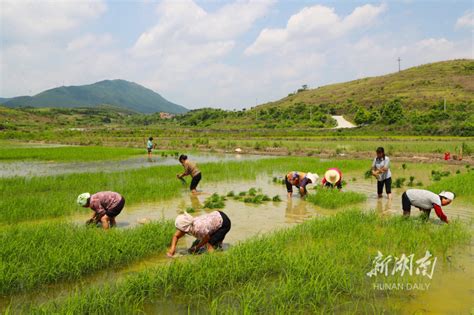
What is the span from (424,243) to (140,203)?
6.23m

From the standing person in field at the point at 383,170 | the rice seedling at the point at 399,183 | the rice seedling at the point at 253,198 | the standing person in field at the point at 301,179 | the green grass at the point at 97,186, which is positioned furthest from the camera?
the rice seedling at the point at 399,183

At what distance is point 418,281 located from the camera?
4.03m

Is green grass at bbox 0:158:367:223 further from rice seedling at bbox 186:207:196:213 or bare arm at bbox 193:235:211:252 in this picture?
bare arm at bbox 193:235:211:252

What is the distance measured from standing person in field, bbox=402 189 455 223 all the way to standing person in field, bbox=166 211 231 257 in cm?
355

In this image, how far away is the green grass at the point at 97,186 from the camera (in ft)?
24.4

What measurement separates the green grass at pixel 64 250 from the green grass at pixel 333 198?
3974 mm

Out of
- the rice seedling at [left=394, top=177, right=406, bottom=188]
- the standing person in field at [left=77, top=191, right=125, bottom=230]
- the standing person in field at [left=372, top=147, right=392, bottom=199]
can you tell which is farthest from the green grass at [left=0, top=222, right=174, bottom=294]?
the rice seedling at [left=394, top=177, right=406, bottom=188]

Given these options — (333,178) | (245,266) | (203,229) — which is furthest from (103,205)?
(333,178)

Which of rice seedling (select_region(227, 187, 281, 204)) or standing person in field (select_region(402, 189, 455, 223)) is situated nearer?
standing person in field (select_region(402, 189, 455, 223))

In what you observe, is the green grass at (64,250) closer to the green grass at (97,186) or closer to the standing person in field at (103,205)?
the standing person in field at (103,205)

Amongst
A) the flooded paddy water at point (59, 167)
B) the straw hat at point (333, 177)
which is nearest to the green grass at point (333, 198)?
the straw hat at point (333, 177)

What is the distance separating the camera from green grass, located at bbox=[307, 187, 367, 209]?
812 centimetres

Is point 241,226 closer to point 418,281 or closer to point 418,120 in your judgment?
point 418,281

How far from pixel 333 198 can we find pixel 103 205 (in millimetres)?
5194
